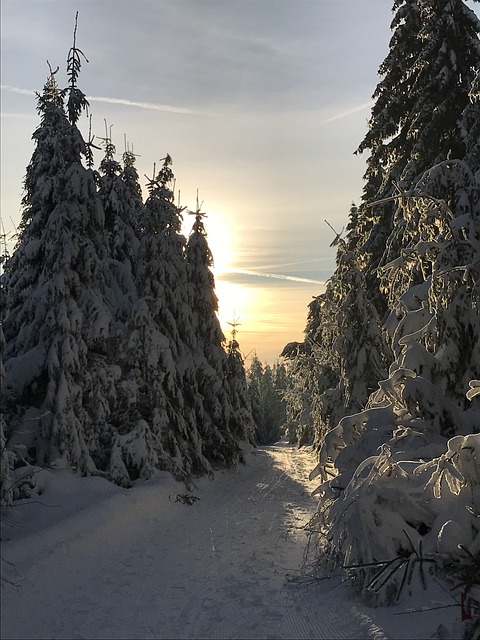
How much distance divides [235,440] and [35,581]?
1534cm

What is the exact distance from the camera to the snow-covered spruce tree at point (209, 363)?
69.6ft

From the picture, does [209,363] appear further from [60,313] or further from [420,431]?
[420,431]

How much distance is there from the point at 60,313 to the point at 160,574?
8.08 m

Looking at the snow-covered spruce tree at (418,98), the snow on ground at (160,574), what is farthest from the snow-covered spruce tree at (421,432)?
the snow-covered spruce tree at (418,98)

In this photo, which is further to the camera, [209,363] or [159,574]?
[209,363]

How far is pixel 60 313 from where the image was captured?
14.3 meters

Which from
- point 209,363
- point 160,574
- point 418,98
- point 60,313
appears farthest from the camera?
point 209,363

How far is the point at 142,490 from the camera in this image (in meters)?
13.4

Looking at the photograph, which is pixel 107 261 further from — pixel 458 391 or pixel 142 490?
pixel 458 391

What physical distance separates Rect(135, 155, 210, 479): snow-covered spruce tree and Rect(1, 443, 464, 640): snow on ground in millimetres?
3275

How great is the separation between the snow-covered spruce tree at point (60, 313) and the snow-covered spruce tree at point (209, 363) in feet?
19.0

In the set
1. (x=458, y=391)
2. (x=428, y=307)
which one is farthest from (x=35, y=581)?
(x=428, y=307)

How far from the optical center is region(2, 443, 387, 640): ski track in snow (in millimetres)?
6254

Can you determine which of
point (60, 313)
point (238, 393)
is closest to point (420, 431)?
point (60, 313)
